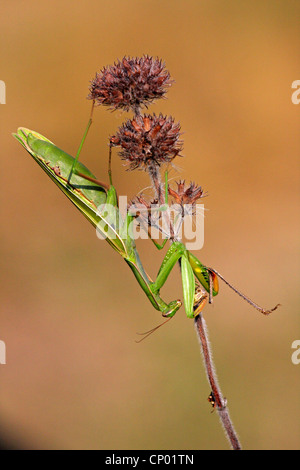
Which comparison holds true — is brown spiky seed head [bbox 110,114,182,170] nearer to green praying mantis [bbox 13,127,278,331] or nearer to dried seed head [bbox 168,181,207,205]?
dried seed head [bbox 168,181,207,205]

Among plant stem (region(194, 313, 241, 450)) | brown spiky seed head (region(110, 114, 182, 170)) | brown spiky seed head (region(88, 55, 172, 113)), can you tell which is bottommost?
plant stem (region(194, 313, 241, 450))

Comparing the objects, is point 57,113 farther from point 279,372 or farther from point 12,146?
point 279,372

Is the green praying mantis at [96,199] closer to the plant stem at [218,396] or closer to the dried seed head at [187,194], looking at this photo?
the dried seed head at [187,194]

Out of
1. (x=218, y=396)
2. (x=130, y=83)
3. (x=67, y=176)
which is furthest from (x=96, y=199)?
(x=218, y=396)

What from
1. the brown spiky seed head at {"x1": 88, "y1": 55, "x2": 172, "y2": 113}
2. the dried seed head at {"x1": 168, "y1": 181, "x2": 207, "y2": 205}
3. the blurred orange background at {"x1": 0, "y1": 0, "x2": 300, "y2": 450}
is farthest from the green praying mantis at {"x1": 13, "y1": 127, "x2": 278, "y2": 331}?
the blurred orange background at {"x1": 0, "y1": 0, "x2": 300, "y2": 450}

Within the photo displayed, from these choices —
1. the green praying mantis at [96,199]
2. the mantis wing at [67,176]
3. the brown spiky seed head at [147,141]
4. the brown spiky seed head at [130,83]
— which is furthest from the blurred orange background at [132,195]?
the brown spiky seed head at [130,83]
